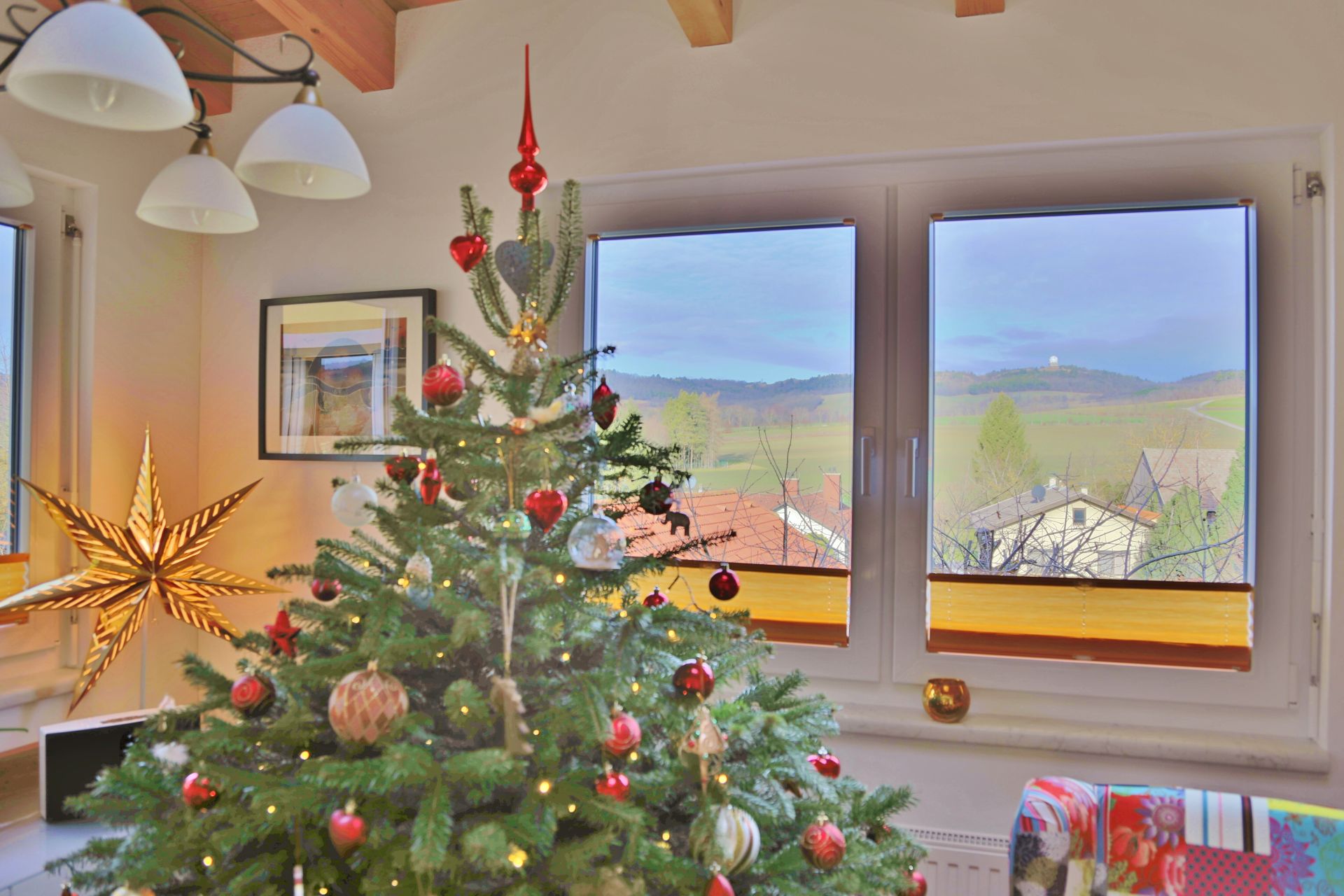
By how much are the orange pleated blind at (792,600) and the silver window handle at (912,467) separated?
249mm

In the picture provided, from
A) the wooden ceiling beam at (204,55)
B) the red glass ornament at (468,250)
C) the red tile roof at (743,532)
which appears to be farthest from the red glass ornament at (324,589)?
the wooden ceiling beam at (204,55)

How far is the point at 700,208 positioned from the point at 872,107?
0.49m

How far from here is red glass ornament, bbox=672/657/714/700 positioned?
3.57ft

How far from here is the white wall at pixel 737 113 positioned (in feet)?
6.19

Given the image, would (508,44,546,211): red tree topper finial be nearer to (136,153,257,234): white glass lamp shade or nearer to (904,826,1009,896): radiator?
(136,153,257,234): white glass lamp shade

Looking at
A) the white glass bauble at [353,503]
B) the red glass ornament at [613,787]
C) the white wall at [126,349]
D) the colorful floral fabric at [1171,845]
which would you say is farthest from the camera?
the white wall at [126,349]

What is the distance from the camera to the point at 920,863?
6.44ft

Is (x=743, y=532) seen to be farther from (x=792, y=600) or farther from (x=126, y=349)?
(x=126, y=349)

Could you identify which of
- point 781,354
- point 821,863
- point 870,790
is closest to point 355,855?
point 821,863

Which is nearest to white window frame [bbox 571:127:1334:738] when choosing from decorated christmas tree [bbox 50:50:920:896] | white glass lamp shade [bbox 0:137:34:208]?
decorated christmas tree [bbox 50:50:920:896]

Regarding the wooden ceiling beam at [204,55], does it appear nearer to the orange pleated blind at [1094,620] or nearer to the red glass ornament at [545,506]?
the red glass ornament at [545,506]

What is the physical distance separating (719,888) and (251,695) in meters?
0.64

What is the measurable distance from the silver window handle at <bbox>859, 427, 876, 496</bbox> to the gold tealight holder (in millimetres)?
470

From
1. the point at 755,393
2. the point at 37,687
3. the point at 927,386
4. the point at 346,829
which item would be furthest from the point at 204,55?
the point at 346,829
